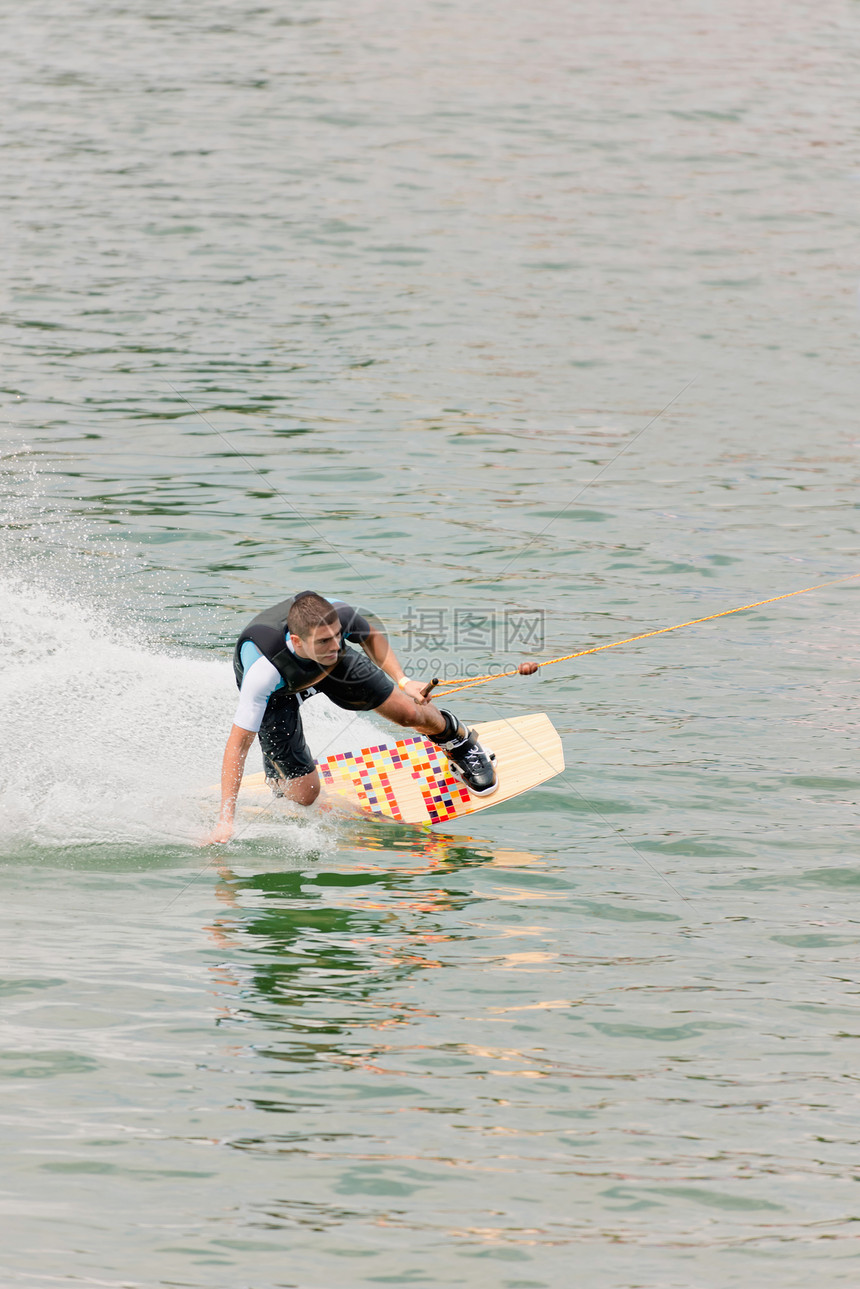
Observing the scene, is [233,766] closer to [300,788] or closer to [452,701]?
[300,788]

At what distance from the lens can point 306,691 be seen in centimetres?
917

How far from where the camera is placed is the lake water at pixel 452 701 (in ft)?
19.3

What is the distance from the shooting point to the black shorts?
8898 millimetres

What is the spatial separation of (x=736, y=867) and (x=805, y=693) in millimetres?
3062

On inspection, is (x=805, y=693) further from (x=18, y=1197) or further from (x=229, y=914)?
(x=18, y=1197)

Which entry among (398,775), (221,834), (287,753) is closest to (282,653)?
(287,753)

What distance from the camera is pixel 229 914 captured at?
810 cm

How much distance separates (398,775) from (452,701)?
69.8 inches

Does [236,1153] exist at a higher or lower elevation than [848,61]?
lower

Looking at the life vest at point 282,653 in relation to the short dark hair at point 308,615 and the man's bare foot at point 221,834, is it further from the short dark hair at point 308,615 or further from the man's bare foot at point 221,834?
the man's bare foot at point 221,834

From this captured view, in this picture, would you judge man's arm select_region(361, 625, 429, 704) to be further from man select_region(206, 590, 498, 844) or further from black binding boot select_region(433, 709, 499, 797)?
black binding boot select_region(433, 709, 499, 797)

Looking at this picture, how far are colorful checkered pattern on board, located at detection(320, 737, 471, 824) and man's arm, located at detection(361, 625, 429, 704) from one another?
72cm

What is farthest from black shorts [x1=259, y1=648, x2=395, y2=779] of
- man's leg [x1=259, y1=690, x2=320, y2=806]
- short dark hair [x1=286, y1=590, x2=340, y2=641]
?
short dark hair [x1=286, y1=590, x2=340, y2=641]

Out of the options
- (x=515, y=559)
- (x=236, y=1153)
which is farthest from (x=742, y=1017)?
(x=515, y=559)
